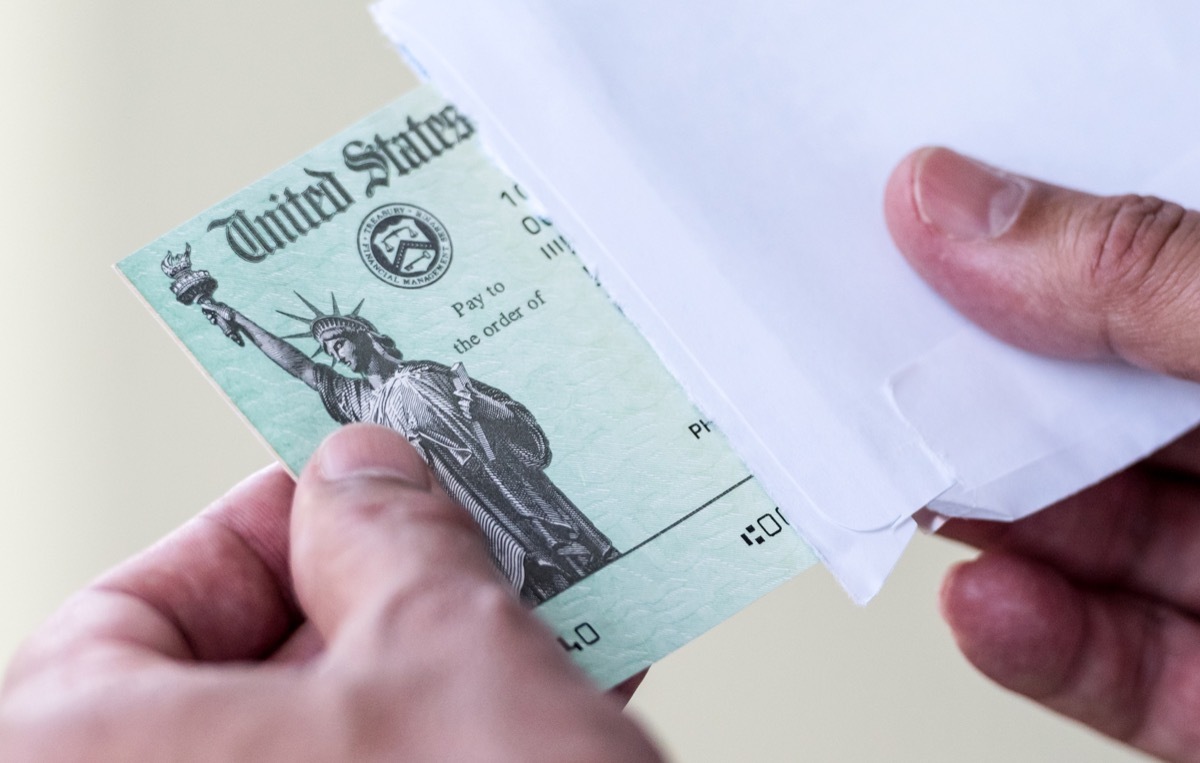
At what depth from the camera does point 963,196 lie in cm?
69

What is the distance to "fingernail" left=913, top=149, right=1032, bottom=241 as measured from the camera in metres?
0.69

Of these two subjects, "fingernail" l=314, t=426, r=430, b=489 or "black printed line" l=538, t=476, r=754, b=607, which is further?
"black printed line" l=538, t=476, r=754, b=607

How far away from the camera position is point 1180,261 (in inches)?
25.7

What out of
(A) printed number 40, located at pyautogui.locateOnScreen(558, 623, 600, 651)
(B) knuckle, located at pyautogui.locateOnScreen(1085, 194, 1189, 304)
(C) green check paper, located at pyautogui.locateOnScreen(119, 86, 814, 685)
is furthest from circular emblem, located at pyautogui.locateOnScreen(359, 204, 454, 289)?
(B) knuckle, located at pyautogui.locateOnScreen(1085, 194, 1189, 304)

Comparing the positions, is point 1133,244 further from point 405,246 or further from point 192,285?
point 192,285

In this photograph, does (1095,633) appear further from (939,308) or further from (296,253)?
(296,253)

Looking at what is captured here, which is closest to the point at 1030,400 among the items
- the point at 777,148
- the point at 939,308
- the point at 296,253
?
the point at 939,308

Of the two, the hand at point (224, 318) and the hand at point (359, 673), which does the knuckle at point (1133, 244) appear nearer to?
the hand at point (359, 673)

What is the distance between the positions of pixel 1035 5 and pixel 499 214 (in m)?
0.44

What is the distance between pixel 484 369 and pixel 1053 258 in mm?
409

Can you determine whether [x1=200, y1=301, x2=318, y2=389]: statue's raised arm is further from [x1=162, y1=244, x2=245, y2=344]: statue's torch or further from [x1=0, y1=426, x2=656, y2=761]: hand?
[x1=0, y1=426, x2=656, y2=761]: hand

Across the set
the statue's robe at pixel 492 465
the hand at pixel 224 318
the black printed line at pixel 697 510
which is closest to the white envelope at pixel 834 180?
the black printed line at pixel 697 510

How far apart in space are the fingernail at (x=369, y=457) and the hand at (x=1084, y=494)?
0.39 metres

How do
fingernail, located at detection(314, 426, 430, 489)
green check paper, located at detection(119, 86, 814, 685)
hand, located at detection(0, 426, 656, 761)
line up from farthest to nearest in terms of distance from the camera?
1. green check paper, located at detection(119, 86, 814, 685)
2. fingernail, located at detection(314, 426, 430, 489)
3. hand, located at detection(0, 426, 656, 761)
